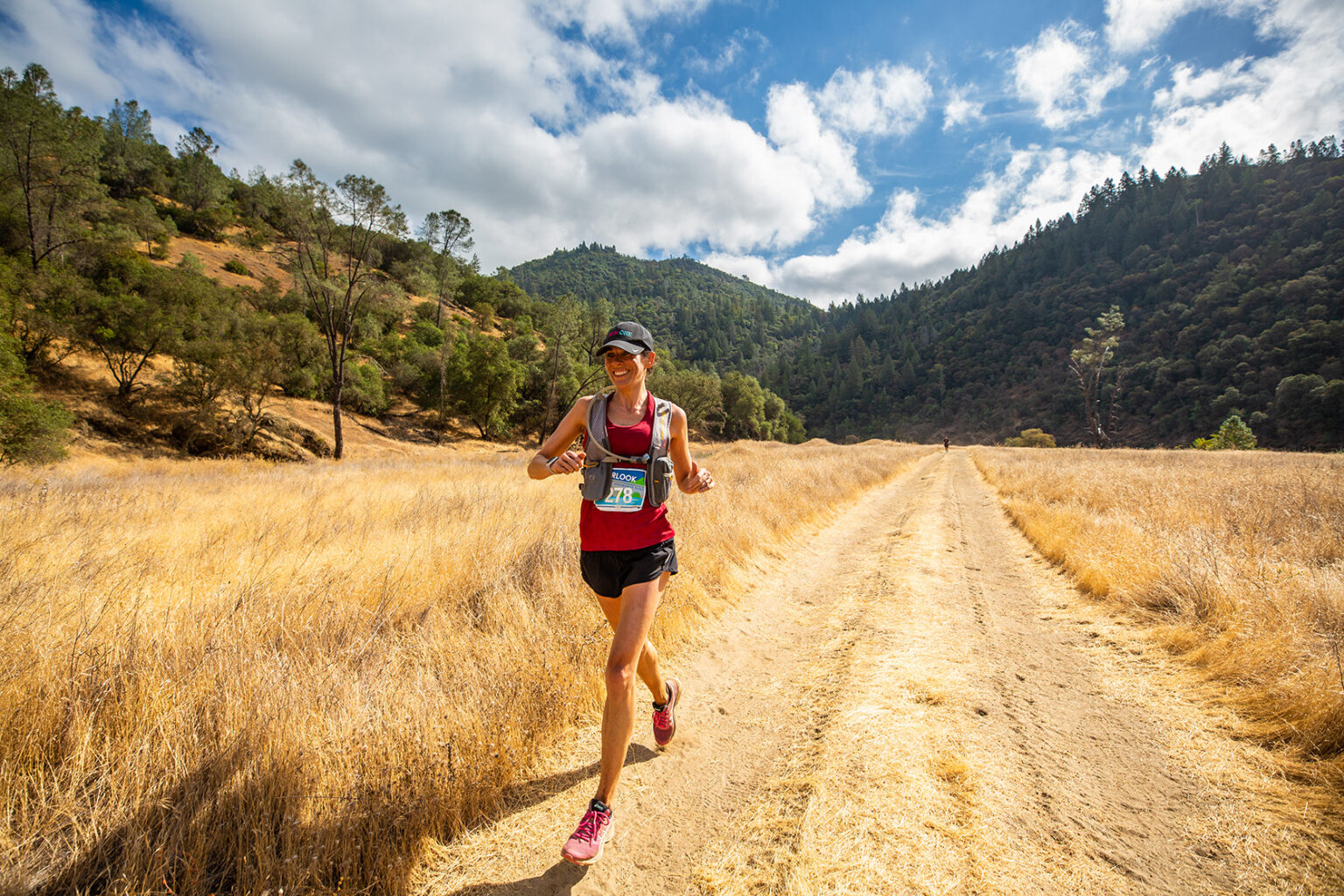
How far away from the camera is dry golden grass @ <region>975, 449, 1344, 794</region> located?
2857 millimetres

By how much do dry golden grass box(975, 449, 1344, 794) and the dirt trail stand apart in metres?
0.41

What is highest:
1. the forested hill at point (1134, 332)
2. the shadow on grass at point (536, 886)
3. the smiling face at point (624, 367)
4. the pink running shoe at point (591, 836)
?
the forested hill at point (1134, 332)

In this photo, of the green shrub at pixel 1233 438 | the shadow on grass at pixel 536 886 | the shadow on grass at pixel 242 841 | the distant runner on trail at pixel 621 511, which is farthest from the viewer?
the green shrub at pixel 1233 438

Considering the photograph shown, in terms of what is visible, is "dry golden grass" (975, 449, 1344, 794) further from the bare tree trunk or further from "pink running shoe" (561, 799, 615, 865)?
the bare tree trunk

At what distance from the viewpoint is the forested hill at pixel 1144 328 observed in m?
65.5

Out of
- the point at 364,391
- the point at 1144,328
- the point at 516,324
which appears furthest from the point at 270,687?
the point at 1144,328

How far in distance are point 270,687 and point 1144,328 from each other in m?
136

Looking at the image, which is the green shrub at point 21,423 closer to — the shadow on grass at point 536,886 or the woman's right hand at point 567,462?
the woman's right hand at point 567,462

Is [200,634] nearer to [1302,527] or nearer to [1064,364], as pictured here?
[1302,527]

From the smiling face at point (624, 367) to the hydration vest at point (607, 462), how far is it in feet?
0.33

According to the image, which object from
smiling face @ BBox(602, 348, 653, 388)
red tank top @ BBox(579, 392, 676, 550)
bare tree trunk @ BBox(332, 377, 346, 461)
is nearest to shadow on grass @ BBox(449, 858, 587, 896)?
red tank top @ BBox(579, 392, 676, 550)

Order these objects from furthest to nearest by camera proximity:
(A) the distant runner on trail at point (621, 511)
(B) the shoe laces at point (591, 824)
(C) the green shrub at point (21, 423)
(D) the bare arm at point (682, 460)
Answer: (C) the green shrub at point (21, 423) < (D) the bare arm at point (682, 460) < (A) the distant runner on trail at point (621, 511) < (B) the shoe laces at point (591, 824)

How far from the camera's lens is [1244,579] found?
14.4 ft

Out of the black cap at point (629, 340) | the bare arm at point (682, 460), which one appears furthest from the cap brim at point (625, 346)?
the bare arm at point (682, 460)
